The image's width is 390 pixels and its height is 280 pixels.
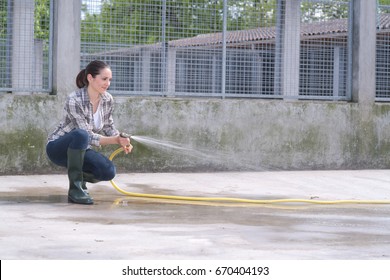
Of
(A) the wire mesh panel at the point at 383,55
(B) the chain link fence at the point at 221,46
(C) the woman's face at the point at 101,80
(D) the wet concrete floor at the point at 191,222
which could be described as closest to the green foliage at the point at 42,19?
(B) the chain link fence at the point at 221,46

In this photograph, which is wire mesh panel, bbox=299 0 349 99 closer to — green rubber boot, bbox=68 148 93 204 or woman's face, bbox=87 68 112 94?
woman's face, bbox=87 68 112 94

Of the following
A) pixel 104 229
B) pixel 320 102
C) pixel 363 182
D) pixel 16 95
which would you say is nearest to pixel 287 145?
pixel 320 102

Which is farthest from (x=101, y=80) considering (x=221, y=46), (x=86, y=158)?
(x=221, y=46)

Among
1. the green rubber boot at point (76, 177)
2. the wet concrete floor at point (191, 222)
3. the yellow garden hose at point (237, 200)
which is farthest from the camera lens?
the yellow garden hose at point (237, 200)

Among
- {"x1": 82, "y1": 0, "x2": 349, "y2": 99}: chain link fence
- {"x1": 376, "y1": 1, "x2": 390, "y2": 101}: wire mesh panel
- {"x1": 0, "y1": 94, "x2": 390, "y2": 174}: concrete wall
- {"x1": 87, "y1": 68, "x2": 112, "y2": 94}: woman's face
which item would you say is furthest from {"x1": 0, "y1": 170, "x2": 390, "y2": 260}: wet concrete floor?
{"x1": 376, "y1": 1, "x2": 390, "y2": 101}: wire mesh panel

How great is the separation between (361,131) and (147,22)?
3674mm

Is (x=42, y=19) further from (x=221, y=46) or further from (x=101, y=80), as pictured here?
(x=101, y=80)

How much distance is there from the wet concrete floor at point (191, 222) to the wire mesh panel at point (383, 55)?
9.51ft

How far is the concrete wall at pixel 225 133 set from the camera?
10859mm

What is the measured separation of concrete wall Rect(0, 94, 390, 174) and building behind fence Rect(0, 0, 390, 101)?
292 mm

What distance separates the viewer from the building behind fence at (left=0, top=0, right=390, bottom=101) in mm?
11086

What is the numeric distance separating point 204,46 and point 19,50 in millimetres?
2606

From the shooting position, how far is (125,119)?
1140cm

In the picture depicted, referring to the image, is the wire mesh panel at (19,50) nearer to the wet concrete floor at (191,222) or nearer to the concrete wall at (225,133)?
the concrete wall at (225,133)
